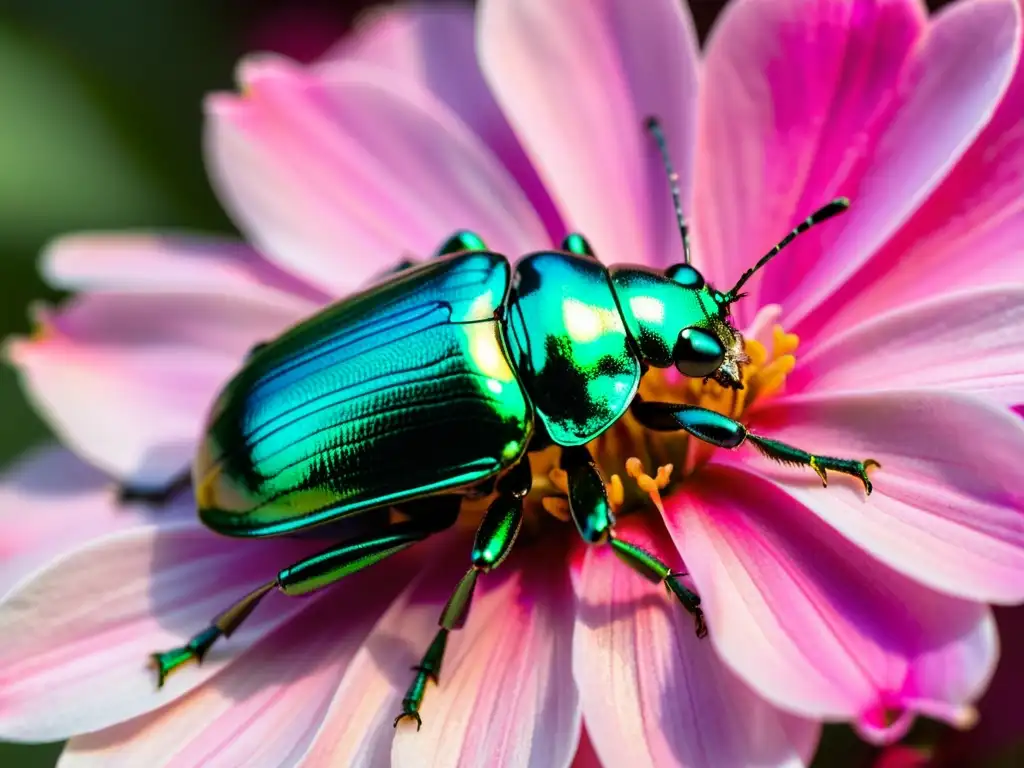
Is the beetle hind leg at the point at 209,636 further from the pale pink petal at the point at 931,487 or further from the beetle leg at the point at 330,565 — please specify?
the pale pink petal at the point at 931,487

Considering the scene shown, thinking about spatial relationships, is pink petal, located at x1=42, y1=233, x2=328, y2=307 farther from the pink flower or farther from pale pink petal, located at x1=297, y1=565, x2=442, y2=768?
pale pink petal, located at x1=297, y1=565, x2=442, y2=768

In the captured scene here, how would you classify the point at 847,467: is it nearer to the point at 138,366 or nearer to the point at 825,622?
the point at 825,622

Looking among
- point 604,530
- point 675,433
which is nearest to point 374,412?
point 604,530

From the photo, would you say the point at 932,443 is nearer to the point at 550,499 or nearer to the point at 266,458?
the point at 550,499

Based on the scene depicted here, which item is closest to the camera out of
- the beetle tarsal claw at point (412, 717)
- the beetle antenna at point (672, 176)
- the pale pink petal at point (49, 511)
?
the beetle tarsal claw at point (412, 717)

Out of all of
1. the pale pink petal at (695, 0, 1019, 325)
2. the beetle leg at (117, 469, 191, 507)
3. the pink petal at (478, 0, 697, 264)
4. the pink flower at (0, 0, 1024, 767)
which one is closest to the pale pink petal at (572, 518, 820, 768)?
the pink flower at (0, 0, 1024, 767)

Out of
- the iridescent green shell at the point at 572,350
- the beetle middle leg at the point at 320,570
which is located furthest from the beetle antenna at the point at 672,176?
the beetle middle leg at the point at 320,570
